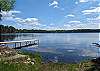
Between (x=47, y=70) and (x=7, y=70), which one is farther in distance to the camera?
(x=47, y=70)

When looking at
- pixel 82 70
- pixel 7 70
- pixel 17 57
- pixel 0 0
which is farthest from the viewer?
pixel 0 0

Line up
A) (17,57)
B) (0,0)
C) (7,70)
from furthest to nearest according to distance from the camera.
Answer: (0,0) → (17,57) → (7,70)

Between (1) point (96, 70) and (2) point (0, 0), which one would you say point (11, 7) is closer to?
(2) point (0, 0)

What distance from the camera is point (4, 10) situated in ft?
193

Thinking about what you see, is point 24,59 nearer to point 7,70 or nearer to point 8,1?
point 7,70

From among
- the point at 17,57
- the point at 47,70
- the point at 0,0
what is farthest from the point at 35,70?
the point at 0,0

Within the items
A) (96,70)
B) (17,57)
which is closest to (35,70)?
(96,70)

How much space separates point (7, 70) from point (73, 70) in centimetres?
606

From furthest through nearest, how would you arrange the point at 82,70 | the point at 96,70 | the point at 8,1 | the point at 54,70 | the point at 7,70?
the point at 8,1 < the point at 82,70 < the point at 54,70 < the point at 96,70 < the point at 7,70

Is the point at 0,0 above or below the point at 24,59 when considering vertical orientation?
above

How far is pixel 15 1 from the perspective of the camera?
63.4 metres

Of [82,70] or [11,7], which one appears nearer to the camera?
[82,70]

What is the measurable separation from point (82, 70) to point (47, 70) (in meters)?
3.40

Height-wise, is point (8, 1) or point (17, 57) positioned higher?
point (8, 1)
